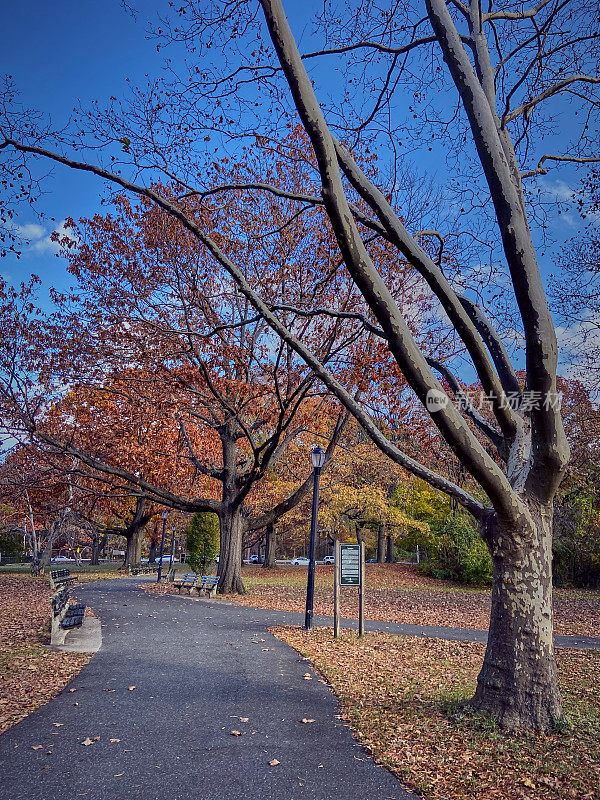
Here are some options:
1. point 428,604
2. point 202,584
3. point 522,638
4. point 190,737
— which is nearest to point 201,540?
point 202,584

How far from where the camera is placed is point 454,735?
4.88m

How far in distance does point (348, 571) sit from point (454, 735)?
5642 mm

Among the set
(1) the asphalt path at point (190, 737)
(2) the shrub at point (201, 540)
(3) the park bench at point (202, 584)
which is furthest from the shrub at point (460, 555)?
(1) the asphalt path at point (190, 737)

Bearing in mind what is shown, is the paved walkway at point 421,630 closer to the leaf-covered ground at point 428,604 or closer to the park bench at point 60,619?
the leaf-covered ground at point 428,604

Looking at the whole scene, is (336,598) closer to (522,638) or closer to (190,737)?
(522,638)

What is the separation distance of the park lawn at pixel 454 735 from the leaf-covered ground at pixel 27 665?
323 cm

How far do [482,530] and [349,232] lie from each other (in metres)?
3.22

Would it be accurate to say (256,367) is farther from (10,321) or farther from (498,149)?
(498,149)

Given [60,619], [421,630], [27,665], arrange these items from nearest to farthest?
[27,665]
[60,619]
[421,630]

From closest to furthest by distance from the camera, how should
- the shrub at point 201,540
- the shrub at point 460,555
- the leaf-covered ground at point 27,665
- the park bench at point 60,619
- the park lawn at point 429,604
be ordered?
the leaf-covered ground at point 27,665, the park bench at point 60,619, the park lawn at point 429,604, the shrub at point 460,555, the shrub at point 201,540

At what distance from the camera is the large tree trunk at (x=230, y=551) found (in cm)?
1770

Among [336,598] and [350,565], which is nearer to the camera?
[336,598]

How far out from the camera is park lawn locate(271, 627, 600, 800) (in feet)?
13.0

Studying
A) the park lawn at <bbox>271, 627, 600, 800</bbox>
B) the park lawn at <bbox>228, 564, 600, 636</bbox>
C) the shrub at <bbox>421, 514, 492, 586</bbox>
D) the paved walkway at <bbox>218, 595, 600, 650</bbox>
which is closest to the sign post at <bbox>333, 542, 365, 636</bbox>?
the paved walkway at <bbox>218, 595, 600, 650</bbox>
